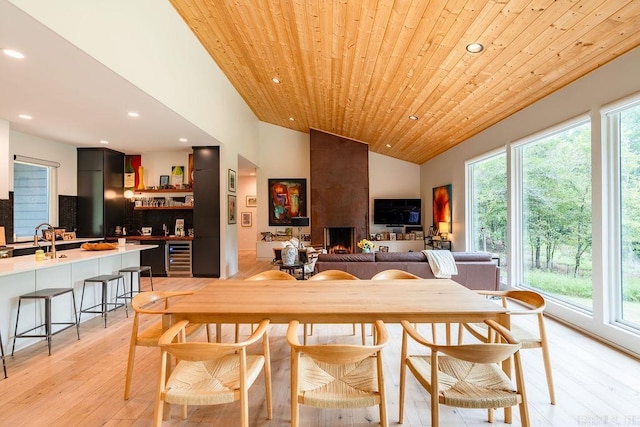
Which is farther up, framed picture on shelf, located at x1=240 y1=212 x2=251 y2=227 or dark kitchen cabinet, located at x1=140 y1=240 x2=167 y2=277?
framed picture on shelf, located at x1=240 y1=212 x2=251 y2=227

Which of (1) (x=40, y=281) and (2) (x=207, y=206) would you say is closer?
(1) (x=40, y=281)

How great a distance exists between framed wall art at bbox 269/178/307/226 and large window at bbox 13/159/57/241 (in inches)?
194

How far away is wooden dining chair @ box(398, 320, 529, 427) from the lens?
4.76 ft

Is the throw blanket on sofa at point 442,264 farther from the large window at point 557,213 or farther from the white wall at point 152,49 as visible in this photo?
the white wall at point 152,49

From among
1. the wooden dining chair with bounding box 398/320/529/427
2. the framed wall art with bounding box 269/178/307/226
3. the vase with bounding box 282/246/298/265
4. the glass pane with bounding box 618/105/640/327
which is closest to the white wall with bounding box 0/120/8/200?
the vase with bounding box 282/246/298/265

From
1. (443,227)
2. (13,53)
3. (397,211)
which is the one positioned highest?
(13,53)

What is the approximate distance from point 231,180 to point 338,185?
2945mm

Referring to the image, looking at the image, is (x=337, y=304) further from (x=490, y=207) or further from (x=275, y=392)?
(x=490, y=207)

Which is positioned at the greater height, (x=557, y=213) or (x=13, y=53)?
(x=13, y=53)

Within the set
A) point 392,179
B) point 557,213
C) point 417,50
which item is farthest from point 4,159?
point 392,179

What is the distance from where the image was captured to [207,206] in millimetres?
6309

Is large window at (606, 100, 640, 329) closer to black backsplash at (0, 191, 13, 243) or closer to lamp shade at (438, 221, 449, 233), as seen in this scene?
lamp shade at (438, 221, 449, 233)

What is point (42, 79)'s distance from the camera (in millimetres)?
3160

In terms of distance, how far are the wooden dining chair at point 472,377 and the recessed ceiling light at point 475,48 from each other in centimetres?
269
